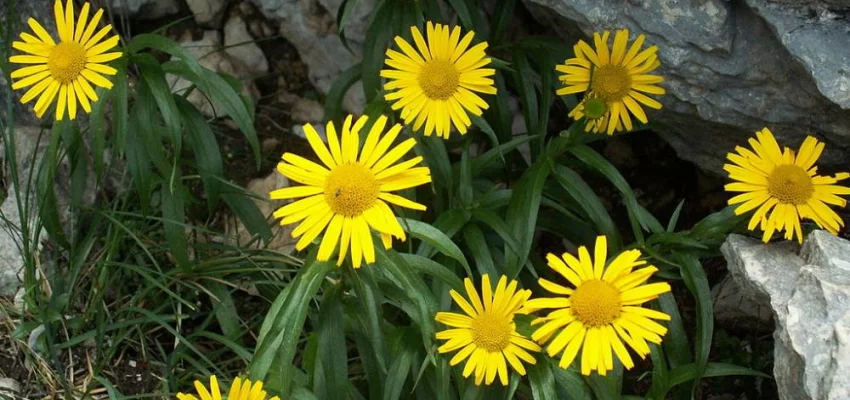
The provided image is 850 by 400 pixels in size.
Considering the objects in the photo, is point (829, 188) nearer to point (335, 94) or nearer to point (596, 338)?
point (596, 338)

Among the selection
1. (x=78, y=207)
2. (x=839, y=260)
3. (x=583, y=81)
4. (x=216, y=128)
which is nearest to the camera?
(x=839, y=260)

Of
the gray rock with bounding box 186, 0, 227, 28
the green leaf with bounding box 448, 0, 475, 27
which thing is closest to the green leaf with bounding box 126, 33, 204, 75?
the green leaf with bounding box 448, 0, 475, 27

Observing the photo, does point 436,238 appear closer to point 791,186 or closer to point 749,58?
point 791,186

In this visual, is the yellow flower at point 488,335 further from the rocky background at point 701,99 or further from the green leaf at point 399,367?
the rocky background at point 701,99

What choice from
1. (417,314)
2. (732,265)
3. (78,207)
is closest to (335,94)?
(78,207)

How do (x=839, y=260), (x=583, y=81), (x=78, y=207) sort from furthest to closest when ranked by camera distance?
(x=78, y=207), (x=583, y=81), (x=839, y=260)

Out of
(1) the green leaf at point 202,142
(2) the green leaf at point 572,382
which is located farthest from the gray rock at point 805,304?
(1) the green leaf at point 202,142

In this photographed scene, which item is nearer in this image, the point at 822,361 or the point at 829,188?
the point at 822,361

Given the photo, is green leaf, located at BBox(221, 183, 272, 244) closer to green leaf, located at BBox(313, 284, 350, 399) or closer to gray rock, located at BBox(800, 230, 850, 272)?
green leaf, located at BBox(313, 284, 350, 399)
